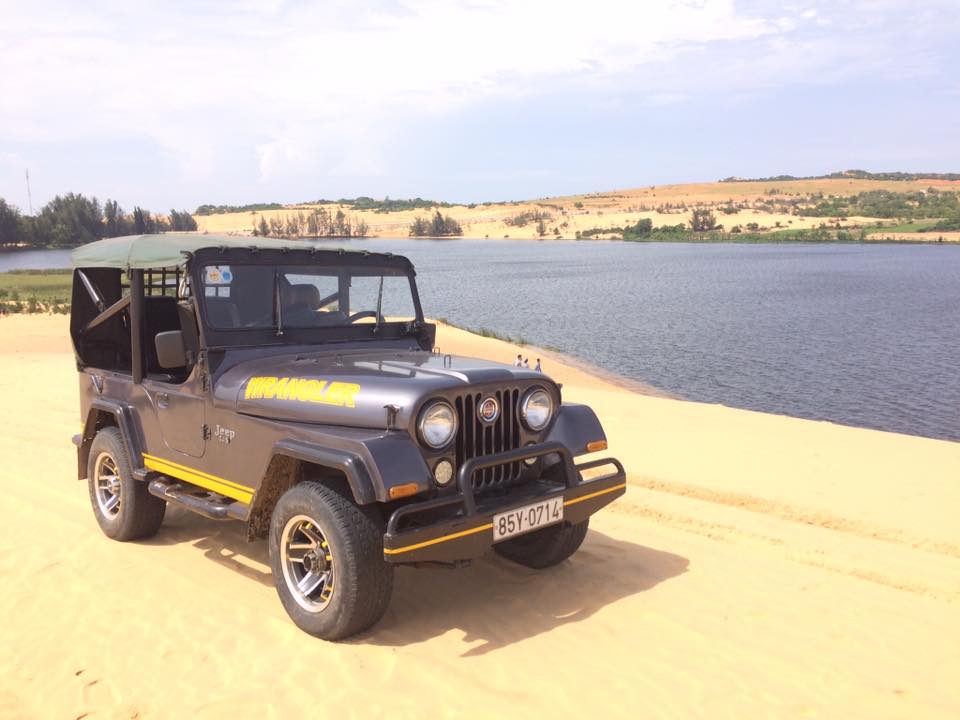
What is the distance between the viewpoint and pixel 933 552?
597cm

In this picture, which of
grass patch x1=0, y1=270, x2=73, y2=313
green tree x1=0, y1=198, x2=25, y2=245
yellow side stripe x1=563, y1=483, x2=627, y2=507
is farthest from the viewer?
green tree x1=0, y1=198, x2=25, y2=245

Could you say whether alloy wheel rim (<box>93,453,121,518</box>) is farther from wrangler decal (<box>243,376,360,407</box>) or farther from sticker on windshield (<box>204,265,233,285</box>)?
wrangler decal (<box>243,376,360,407</box>)

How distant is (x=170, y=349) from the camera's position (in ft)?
16.2

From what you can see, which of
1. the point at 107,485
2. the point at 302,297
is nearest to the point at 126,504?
the point at 107,485

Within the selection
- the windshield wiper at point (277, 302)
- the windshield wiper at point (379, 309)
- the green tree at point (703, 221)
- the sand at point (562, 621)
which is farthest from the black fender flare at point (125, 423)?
the green tree at point (703, 221)

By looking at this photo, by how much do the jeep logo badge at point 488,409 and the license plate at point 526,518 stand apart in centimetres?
52

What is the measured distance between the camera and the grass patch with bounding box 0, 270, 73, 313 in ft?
88.9

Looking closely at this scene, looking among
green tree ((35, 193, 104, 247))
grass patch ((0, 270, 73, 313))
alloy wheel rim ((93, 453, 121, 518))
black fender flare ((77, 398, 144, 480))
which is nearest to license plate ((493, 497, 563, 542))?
black fender flare ((77, 398, 144, 480))

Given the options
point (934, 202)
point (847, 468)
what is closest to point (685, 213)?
point (934, 202)

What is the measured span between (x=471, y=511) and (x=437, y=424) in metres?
0.48

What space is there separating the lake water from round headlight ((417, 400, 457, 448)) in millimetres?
2719

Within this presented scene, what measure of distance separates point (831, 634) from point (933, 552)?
6.75 feet

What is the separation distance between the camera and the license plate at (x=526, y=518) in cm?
423

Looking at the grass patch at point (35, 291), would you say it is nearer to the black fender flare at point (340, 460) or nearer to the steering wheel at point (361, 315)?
the steering wheel at point (361, 315)
